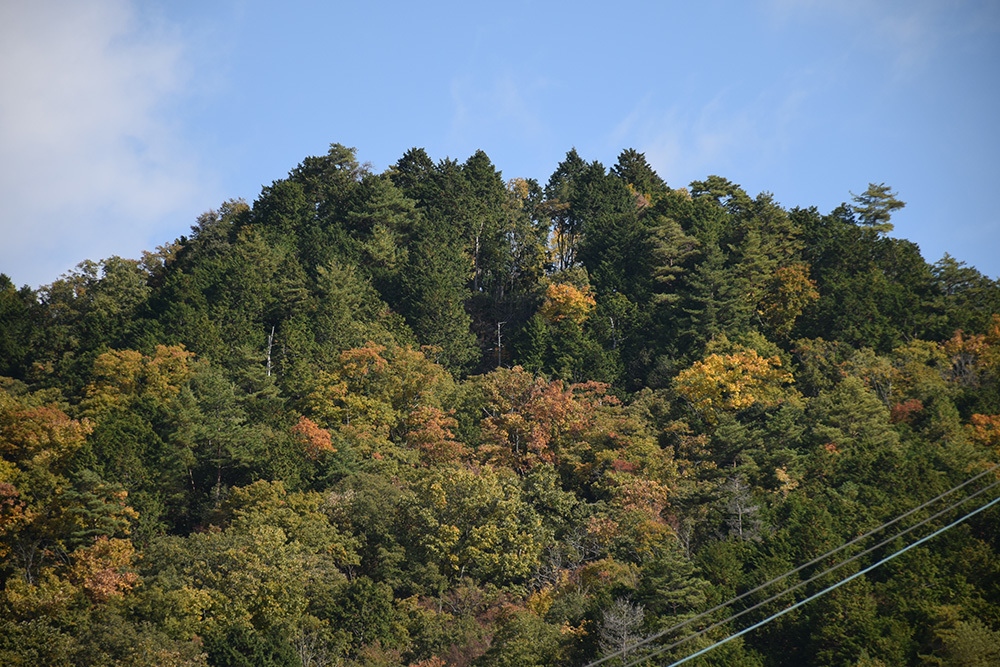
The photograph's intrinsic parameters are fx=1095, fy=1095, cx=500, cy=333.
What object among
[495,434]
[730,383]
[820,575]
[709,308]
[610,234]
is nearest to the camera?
[820,575]

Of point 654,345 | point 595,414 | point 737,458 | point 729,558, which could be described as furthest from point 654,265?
point 729,558

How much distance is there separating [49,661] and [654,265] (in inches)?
1681

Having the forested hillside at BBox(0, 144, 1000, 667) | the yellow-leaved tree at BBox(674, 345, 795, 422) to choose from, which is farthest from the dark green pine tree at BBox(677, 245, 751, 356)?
the yellow-leaved tree at BBox(674, 345, 795, 422)

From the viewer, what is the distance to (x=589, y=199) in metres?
74.7

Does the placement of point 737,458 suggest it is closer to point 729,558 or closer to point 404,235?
point 729,558

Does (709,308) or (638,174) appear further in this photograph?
(638,174)

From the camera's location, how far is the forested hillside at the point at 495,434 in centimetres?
3694

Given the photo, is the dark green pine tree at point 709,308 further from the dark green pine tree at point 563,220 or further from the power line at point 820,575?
the power line at point 820,575

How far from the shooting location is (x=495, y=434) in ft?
176

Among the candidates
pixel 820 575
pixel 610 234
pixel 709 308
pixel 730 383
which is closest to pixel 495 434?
pixel 730 383

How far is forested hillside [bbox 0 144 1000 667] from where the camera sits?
36938mm

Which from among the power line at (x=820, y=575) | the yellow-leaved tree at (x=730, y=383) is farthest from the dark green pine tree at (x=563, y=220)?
the power line at (x=820, y=575)

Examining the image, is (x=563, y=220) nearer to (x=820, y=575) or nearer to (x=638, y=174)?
(x=638, y=174)

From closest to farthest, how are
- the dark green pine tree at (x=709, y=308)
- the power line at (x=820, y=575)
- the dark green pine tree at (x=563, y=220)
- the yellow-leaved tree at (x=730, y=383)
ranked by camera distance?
the power line at (x=820, y=575)
the yellow-leaved tree at (x=730, y=383)
the dark green pine tree at (x=709, y=308)
the dark green pine tree at (x=563, y=220)
